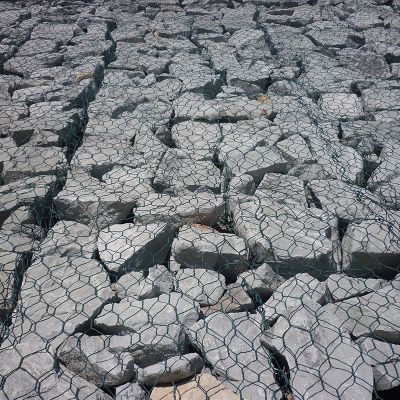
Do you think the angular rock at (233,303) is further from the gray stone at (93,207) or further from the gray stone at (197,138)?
the gray stone at (197,138)

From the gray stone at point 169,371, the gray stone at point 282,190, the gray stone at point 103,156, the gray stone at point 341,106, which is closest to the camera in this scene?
the gray stone at point 169,371

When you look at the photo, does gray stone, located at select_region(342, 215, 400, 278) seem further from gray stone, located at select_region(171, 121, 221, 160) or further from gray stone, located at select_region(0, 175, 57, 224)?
gray stone, located at select_region(0, 175, 57, 224)

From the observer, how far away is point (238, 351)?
2480mm

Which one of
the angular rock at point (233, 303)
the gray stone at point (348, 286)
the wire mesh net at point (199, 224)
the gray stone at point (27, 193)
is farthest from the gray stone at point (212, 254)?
the gray stone at point (27, 193)

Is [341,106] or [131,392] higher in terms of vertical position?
[131,392]

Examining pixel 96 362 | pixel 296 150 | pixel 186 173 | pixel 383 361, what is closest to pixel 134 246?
pixel 96 362

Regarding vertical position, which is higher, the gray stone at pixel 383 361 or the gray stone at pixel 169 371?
the gray stone at pixel 169 371

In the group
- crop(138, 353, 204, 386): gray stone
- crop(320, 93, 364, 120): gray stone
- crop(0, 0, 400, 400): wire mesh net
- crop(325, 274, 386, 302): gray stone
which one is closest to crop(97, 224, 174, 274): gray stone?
crop(0, 0, 400, 400): wire mesh net

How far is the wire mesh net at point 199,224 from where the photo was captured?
94.7 inches

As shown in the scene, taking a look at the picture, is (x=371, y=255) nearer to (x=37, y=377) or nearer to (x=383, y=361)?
(x=383, y=361)

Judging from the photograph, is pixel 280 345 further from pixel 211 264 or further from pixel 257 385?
pixel 211 264

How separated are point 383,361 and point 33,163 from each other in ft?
9.87

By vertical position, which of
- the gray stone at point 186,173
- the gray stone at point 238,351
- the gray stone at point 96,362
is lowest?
the gray stone at point 186,173

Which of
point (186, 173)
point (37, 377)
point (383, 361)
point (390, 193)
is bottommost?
point (390, 193)
